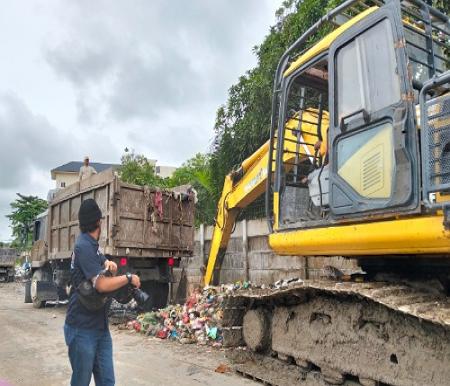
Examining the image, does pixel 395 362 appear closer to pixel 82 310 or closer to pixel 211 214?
pixel 82 310

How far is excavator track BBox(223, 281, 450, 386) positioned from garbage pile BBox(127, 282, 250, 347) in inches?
69.3

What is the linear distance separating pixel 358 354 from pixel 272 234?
1.38m

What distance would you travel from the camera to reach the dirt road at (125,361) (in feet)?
17.2

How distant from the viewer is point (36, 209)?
41.4 m

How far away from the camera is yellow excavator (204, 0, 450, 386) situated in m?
3.33

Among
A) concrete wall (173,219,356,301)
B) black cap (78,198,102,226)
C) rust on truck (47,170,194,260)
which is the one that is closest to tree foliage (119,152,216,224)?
concrete wall (173,219,356,301)

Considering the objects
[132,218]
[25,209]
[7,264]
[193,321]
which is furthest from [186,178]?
[25,209]

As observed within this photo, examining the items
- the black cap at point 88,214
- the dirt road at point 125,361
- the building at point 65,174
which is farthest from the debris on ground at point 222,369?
the building at point 65,174

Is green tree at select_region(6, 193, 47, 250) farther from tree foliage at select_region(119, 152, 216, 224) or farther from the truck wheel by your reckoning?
the truck wheel

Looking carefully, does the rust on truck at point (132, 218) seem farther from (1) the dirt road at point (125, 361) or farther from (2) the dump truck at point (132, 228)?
(1) the dirt road at point (125, 361)

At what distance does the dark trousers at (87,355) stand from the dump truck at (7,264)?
26.2 metres

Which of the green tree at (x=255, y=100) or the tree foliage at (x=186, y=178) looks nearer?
the green tree at (x=255, y=100)

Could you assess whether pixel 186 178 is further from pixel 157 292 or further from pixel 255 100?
pixel 157 292

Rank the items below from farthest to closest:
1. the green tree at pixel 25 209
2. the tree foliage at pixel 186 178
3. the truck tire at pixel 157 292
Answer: the green tree at pixel 25 209
the tree foliage at pixel 186 178
the truck tire at pixel 157 292
